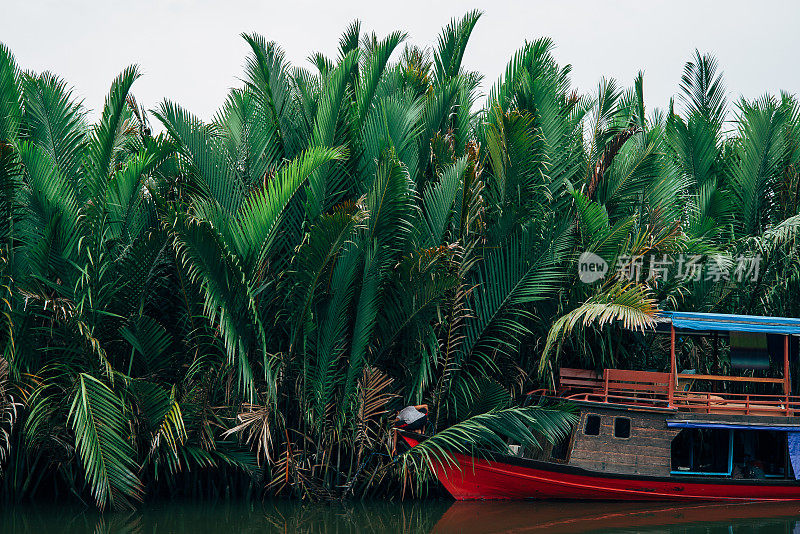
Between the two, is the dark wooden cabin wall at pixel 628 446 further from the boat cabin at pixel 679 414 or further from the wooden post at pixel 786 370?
the wooden post at pixel 786 370

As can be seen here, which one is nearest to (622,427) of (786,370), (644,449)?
(644,449)

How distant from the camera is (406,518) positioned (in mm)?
10398

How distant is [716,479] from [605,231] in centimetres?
372

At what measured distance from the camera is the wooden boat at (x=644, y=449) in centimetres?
1113

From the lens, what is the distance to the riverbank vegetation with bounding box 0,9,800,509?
9852mm

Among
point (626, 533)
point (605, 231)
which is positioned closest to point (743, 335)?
point (605, 231)

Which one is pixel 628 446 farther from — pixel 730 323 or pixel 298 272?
pixel 298 272

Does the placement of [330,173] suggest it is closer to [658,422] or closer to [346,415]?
[346,415]

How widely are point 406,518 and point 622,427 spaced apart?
325cm

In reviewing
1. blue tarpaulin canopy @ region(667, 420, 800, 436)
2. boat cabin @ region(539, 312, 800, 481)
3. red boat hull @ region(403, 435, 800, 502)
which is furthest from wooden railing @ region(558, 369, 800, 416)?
red boat hull @ region(403, 435, 800, 502)

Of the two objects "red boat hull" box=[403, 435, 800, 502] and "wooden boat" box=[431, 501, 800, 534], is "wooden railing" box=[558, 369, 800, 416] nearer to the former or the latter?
"red boat hull" box=[403, 435, 800, 502]

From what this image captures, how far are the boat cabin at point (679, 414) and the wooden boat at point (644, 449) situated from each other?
14 mm

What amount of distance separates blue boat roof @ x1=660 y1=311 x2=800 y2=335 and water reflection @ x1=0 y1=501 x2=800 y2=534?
7.92 feet

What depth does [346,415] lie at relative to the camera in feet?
35.6
